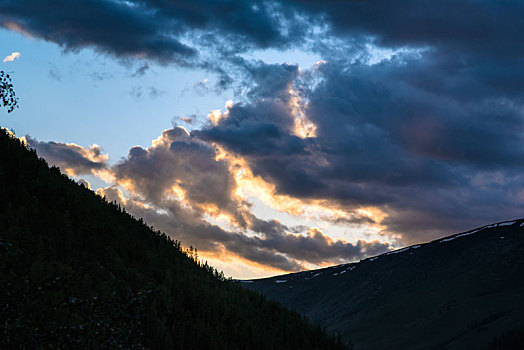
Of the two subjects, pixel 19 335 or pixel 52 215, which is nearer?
pixel 19 335

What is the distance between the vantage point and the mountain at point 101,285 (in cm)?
2050

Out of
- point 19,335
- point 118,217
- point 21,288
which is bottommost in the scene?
point 19,335

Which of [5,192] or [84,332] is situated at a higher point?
[5,192]

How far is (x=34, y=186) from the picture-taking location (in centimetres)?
4234

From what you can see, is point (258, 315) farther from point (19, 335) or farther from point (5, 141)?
point (19, 335)

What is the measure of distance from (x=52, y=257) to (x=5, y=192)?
6.73 metres

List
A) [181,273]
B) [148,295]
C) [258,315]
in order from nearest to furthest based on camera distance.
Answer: [148,295] → [181,273] → [258,315]

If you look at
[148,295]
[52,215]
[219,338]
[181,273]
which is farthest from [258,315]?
[52,215]

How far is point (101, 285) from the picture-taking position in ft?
113

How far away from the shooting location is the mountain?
67.3 ft

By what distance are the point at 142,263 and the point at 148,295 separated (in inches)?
279

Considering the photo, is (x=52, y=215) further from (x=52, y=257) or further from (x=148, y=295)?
(x=148, y=295)

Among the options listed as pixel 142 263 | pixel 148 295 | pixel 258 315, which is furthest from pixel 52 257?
pixel 258 315

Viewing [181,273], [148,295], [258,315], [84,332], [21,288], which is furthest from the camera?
[258,315]
